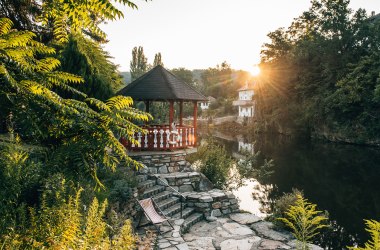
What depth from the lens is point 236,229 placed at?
27.9 feet

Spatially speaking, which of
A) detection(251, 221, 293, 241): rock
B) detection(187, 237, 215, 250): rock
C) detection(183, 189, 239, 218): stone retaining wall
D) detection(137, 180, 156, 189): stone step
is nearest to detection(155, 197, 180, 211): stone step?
detection(183, 189, 239, 218): stone retaining wall

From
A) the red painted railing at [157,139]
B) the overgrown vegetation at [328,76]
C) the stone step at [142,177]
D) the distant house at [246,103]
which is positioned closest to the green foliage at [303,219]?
the stone step at [142,177]

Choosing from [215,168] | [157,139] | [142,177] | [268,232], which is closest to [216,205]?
[268,232]

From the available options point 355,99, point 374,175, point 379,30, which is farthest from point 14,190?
point 379,30

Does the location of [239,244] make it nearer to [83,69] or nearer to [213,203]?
[213,203]

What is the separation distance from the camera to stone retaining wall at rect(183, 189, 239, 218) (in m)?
9.54

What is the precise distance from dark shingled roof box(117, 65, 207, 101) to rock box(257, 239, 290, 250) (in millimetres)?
6553

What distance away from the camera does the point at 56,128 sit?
3080 millimetres

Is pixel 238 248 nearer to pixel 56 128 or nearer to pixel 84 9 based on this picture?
pixel 56 128

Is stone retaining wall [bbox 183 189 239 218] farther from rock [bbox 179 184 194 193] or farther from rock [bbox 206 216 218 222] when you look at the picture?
rock [bbox 179 184 194 193]

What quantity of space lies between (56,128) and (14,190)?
39.3 inches

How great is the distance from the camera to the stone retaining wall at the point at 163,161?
11.6 metres

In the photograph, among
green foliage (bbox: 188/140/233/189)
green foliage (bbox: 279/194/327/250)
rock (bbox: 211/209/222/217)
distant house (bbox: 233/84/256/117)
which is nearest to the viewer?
green foliage (bbox: 279/194/327/250)

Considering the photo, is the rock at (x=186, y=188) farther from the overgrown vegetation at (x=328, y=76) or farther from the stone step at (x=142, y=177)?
the overgrown vegetation at (x=328, y=76)
